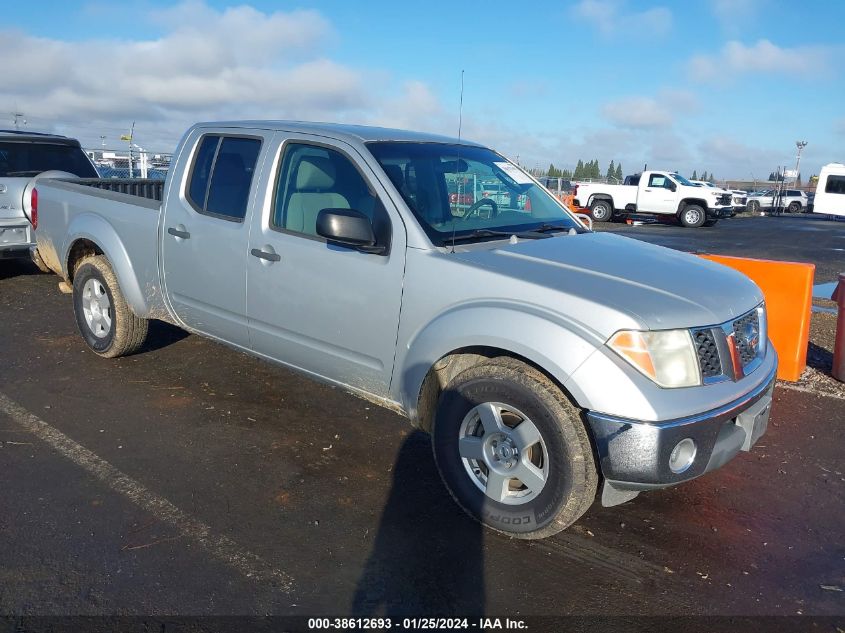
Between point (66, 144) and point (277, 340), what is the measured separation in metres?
6.89

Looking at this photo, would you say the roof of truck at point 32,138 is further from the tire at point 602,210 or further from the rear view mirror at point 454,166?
the tire at point 602,210

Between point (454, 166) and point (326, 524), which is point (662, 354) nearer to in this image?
point (326, 524)

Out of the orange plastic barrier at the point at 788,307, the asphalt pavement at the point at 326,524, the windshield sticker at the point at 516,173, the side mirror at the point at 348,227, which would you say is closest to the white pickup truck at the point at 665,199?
the orange plastic barrier at the point at 788,307

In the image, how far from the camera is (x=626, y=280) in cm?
336

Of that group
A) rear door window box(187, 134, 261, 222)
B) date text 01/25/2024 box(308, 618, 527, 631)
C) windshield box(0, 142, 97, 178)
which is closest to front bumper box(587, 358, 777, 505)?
date text 01/25/2024 box(308, 618, 527, 631)

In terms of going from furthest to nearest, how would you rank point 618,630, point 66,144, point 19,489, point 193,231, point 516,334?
point 66,144, point 193,231, point 19,489, point 516,334, point 618,630

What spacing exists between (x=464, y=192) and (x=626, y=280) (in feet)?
4.23

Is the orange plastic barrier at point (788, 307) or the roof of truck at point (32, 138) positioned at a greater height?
the roof of truck at point (32, 138)

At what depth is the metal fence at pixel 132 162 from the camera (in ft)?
56.4

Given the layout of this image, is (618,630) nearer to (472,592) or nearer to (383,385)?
(472,592)

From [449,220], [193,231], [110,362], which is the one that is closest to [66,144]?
[110,362]

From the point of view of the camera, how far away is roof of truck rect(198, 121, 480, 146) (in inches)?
167

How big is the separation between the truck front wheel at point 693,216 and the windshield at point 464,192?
24.6m

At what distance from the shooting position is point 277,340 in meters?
4.38
